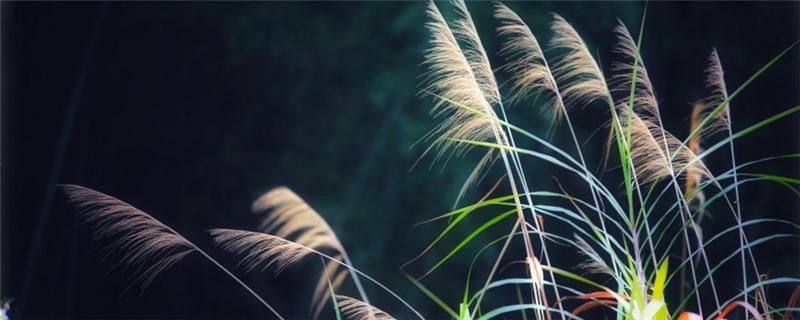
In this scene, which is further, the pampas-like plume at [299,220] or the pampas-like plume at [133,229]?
the pampas-like plume at [299,220]

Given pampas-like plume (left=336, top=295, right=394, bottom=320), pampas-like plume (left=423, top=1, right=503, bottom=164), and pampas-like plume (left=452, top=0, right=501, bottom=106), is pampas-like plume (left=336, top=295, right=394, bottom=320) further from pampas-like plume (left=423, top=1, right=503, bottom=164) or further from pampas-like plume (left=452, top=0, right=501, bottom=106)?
pampas-like plume (left=452, top=0, right=501, bottom=106)

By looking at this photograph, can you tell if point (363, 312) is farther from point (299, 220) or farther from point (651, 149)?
point (651, 149)

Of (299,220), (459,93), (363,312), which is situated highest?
(459,93)

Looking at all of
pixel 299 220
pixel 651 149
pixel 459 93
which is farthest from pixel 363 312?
pixel 651 149

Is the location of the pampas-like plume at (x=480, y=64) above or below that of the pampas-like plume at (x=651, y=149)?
above

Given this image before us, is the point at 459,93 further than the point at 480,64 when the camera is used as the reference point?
No

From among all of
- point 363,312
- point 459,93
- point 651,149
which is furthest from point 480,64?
point 363,312

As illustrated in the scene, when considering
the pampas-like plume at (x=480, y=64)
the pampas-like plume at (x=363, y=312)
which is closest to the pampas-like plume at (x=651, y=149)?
→ the pampas-like plume at (x=480, y=64)

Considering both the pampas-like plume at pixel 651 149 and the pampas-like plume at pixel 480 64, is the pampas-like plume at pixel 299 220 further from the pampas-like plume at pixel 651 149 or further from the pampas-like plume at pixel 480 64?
the pampas-like plume at pixel 651 149

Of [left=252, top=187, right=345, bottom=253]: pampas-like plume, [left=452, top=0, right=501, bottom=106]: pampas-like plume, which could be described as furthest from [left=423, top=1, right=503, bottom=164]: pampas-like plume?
[left=252, top=187, right=345, bottom=253]: pampas-like plume

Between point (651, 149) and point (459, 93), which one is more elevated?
point (459, 93)

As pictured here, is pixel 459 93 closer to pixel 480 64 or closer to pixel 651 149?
pixel 480 64

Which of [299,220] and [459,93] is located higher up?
[459,93]

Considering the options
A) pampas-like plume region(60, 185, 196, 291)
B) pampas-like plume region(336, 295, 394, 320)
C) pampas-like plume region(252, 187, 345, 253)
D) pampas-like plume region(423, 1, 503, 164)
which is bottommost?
pampas-like plume region(336, 295, 394, 320)
